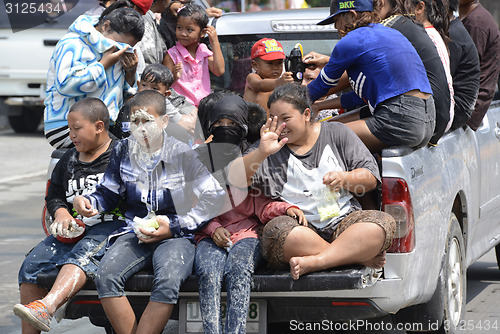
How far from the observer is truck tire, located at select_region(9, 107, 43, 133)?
17.0 m

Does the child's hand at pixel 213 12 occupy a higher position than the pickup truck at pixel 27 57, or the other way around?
the child's hand at pixel 213 12

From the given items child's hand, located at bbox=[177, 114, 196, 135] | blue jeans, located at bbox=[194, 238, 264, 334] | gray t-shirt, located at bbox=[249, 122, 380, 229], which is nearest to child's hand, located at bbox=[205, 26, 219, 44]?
child's hand, located at bbox=[177, 114, 196, 135]

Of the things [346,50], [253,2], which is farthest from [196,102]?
[253,2]

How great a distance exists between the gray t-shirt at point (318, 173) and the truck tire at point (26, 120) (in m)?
13.1

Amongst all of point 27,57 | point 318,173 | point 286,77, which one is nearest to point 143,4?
point 286,77

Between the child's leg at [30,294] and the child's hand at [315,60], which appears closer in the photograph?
the child's leg at [30,294]

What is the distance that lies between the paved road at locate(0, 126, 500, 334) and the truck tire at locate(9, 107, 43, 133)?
41.8 inches

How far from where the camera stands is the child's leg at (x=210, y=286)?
14.0ft

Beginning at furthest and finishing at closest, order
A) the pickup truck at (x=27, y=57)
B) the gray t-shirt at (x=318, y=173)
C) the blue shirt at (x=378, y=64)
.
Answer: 1. the pickup truck at (x=27, y=57)
2. the blue shirt at (x=378, y=64)
3. the gray t-shirt at (x=318, y=173)

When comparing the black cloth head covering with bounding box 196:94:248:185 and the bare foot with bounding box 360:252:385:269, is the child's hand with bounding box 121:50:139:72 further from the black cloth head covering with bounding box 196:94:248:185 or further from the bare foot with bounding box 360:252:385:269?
the bare foot with bounding box 360:252:385:269

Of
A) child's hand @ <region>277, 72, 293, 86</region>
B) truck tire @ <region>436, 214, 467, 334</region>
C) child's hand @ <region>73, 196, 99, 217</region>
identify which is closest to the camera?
child's hand @ <region>73, 196, 99, 217</region>

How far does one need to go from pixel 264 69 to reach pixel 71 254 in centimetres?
239

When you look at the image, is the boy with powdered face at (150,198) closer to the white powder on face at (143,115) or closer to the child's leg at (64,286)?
the white powder on face at (143,115)

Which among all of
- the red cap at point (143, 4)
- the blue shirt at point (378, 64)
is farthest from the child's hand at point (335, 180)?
the red cap at point (143, 4)
